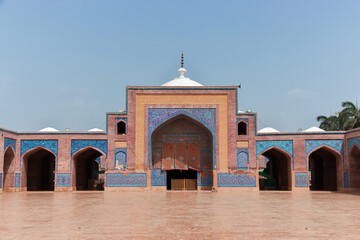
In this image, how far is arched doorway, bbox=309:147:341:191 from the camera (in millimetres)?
25203

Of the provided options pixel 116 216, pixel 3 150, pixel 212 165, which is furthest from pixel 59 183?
pixel 116 216

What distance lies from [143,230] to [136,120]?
16.9 meters

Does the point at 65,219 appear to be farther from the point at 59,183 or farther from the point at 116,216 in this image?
the point at 59,183

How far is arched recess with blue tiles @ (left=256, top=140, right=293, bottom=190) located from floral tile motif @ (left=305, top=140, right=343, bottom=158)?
0.98 m

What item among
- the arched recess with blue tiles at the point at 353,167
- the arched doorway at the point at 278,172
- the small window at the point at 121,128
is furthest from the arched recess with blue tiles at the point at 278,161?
the small window at the point at 121,128

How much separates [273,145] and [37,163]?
15.2 m

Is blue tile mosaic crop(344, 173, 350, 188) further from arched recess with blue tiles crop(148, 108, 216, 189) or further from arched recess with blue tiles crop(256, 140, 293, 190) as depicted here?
arched recess with blue tiles crop(148, 108, 216, 189)

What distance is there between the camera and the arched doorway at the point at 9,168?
22327 mm

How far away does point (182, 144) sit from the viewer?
24.6 meters

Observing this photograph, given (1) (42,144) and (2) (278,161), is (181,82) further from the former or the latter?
(1) (42,144)

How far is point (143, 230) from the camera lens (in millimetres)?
6820

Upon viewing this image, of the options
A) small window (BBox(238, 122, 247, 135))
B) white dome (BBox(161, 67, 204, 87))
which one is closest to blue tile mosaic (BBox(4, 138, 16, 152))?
white dome (BBox(161, 67, 204, 87))

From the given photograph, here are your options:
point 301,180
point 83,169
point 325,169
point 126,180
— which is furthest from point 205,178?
point 325,169

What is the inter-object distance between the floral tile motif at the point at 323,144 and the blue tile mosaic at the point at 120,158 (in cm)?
1071
